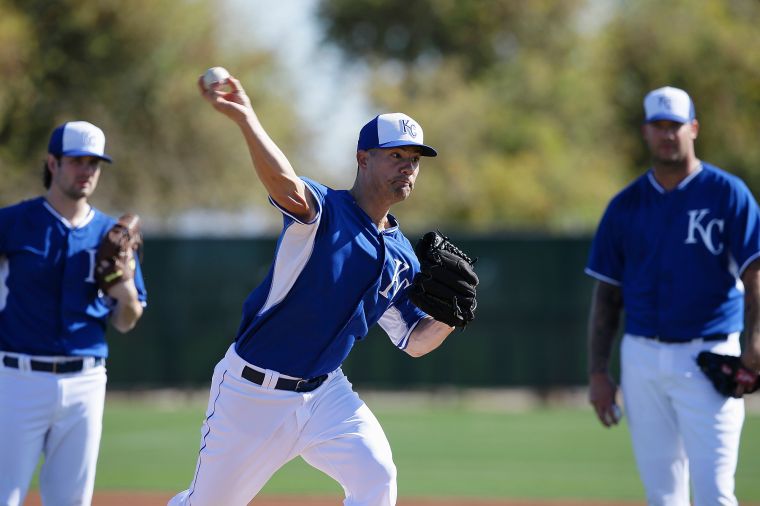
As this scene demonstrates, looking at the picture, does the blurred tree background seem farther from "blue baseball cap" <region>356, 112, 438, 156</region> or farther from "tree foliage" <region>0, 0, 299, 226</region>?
"blue baseball cap" <region>356, 112, 438, 156</region>

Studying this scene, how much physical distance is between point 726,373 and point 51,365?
3.40 m

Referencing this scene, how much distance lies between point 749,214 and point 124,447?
840 centimetres

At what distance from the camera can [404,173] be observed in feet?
17.9

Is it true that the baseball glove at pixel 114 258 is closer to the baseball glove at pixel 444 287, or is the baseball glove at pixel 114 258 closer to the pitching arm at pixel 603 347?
the baseball glove at pixel 444 287

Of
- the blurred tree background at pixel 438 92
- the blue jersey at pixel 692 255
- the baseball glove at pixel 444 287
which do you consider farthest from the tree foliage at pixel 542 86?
the baseball glove at pixel 444 287

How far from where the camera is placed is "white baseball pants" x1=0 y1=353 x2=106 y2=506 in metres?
5.95

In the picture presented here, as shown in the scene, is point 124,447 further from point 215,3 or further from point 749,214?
point 215,3

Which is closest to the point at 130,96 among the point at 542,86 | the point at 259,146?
the point at 542,86

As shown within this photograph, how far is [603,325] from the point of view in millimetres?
6633

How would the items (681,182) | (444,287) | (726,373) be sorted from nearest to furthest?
(444,287), (726,373), (681,182)

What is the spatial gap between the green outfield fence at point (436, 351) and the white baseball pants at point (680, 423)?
35.0 ft

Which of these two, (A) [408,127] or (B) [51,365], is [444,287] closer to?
(A) [408,127]

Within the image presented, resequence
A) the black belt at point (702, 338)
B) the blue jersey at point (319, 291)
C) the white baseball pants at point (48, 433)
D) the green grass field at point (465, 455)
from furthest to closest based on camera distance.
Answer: the green grass field at point (465, 455) → the black belt at point (702, 338) → the white baseball pants at point (48, 433) → the blue jersey at point (319, 291)

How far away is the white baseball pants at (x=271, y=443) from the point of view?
534 centimetres
